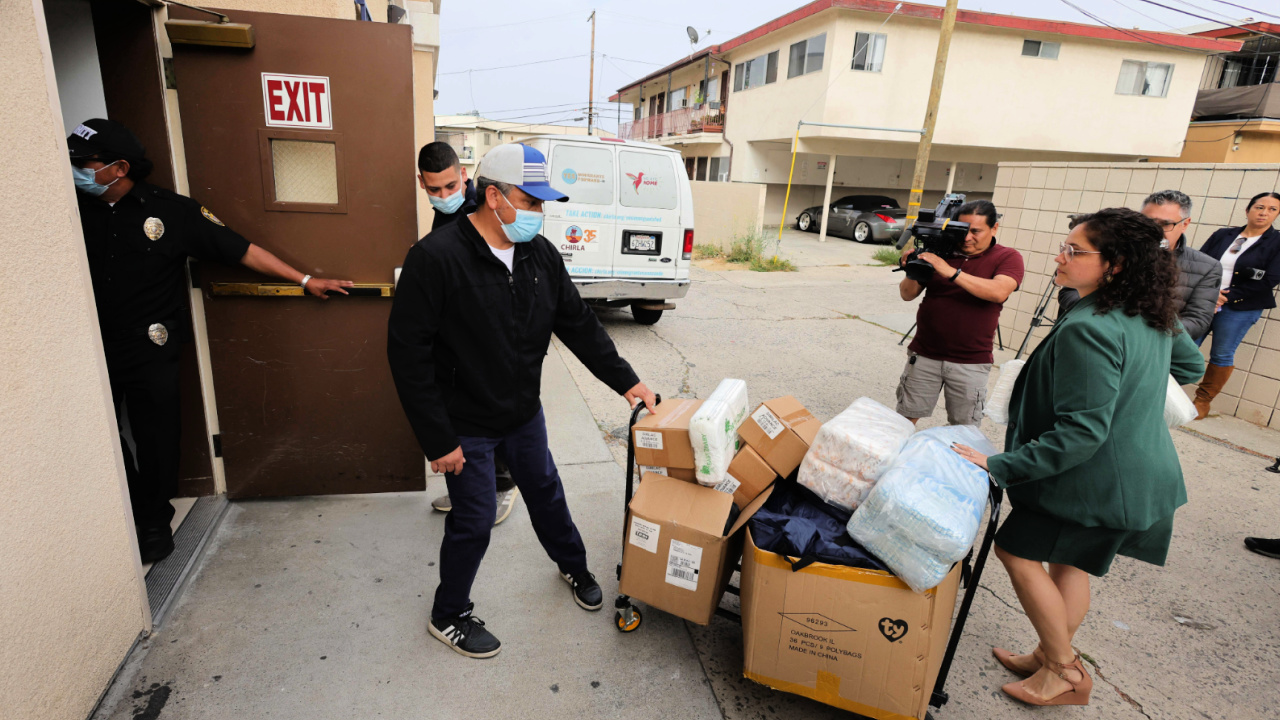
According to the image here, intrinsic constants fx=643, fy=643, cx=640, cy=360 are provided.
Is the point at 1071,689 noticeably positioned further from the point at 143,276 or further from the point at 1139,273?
the point at 143,276

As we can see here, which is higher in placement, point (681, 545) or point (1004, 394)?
point (1004, 394)

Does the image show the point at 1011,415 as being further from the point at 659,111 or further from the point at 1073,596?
the point at 659,111

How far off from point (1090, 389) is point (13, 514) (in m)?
3.06

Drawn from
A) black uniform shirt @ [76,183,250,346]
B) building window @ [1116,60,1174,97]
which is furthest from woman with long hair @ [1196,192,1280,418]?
building window @ [1116,60,1174,97]

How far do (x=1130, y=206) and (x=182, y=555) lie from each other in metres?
8.53

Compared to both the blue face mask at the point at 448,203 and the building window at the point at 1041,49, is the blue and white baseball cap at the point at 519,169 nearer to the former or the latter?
the blue face mask at the point at 448,203

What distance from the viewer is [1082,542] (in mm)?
2113

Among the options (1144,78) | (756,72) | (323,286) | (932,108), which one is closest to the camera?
(323,286)

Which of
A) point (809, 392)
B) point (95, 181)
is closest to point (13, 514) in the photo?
point (95, 181)

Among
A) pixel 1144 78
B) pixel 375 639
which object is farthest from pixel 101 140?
pixel 1144 78

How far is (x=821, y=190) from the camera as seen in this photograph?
972 inches

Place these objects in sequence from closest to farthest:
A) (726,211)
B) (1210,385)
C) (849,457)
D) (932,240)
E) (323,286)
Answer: (849,457), (323,286), (932,240), (1210,385), (726,211)

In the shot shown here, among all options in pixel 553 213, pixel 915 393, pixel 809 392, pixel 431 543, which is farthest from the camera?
pixel 553 213

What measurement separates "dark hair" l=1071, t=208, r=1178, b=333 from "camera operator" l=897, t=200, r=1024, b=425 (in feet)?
4.35
